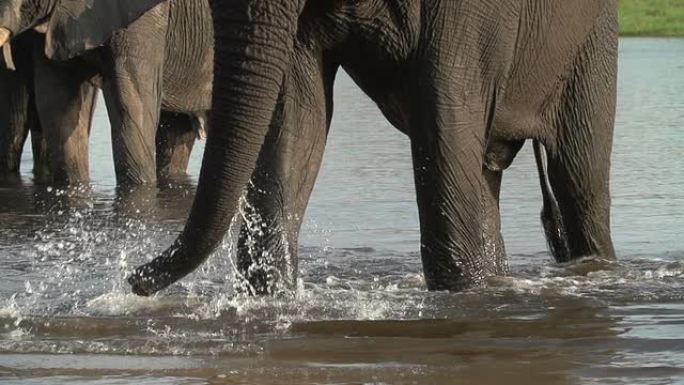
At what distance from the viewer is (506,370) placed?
6.16 metres

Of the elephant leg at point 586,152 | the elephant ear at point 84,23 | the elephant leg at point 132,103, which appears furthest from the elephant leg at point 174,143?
the elephant leg at point 586,152

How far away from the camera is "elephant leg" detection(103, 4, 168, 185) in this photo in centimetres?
1255

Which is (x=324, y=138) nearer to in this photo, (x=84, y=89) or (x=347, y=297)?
(x=347, y=297)

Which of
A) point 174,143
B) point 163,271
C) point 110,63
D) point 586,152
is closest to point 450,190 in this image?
point 163,271

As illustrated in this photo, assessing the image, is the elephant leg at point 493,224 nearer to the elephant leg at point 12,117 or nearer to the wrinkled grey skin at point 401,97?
the wrinkled grey skin at point 401,97

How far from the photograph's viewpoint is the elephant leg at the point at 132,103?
41.2ft

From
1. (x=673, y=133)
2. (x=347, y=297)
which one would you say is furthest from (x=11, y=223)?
(x=673, y=133)

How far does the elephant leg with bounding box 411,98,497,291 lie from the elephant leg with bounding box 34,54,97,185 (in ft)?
19.8

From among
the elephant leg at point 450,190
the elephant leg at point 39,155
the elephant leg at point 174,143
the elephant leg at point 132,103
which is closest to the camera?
the elephant leg at point 450,190

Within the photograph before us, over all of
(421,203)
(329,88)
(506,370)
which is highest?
(329,88)

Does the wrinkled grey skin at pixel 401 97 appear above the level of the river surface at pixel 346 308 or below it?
above

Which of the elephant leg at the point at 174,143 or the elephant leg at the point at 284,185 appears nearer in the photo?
the elephant leg at the point at 284,185

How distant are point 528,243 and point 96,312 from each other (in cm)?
327

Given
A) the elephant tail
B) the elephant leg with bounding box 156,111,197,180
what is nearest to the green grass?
the elephant leg with bounding box 156,111,197,180
